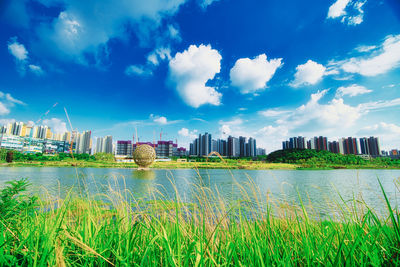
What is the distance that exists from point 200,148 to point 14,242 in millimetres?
85703

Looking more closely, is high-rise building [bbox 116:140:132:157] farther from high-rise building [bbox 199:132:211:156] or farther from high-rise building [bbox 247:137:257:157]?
high-rise building [bbox 247:137:257:157]

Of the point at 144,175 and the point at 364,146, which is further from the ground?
the point at 364,146

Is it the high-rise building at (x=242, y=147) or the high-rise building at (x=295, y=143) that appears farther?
the high-rise building at (x=242, y=147)

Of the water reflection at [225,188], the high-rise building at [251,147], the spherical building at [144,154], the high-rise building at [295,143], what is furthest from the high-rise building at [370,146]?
Result: the spherical building at [144,154]

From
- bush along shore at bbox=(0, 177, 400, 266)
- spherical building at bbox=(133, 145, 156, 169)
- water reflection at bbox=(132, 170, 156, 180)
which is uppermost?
spherical building at bbox=(133, 145, 156, 169)

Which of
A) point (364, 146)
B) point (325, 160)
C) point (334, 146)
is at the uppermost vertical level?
point (334, 146)

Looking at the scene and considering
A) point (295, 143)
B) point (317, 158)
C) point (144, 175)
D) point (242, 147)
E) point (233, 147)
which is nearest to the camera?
point (144, 175)

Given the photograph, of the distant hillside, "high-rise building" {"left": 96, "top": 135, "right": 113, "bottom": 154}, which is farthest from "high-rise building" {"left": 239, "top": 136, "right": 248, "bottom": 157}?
"high-rise building" {"left": 96, "top": 135, "right": 113, "bottom": 154}

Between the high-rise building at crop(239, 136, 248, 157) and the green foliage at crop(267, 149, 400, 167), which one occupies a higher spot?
the high-rise building at crop(239, 136, 248, 157)

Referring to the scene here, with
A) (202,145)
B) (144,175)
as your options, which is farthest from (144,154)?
(202,145)

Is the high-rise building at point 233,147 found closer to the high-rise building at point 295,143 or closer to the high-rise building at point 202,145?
the high-rise building at point 202,145

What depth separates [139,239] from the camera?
1.83 meters

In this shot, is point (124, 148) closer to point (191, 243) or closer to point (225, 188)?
point (225, 188)

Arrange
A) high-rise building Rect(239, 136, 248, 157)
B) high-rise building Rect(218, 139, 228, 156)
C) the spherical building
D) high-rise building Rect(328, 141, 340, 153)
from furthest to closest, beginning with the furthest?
high-rise building Rect(239, 136, 248, 157)
high-rise building Rect(218, 139, 228, 156)
high-rise building Rect(328, 141, 340, 153)
the spherical building
